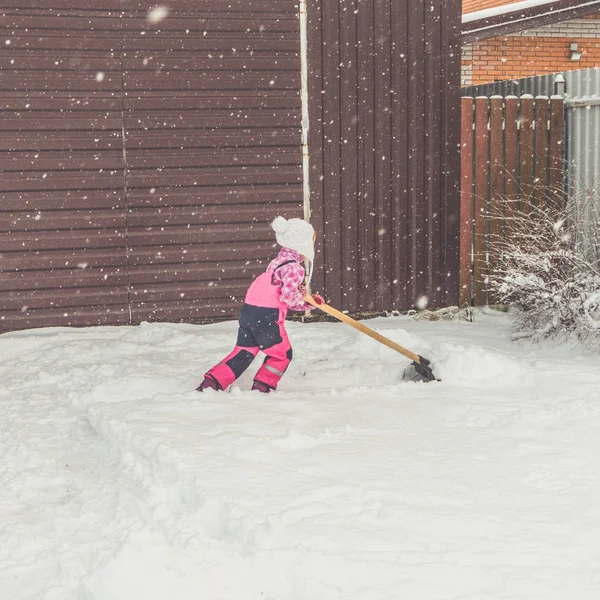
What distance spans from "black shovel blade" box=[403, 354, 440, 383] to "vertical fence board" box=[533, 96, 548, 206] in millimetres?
3381

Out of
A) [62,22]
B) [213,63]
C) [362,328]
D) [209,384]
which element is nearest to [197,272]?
[213,63]

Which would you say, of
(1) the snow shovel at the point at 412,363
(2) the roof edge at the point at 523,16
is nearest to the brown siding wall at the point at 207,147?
(1) the snow shovel at the point at 412,363

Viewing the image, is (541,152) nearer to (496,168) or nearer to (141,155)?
(496,168)

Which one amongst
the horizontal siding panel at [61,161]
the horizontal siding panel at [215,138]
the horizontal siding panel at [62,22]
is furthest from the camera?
the horizontal siding panel at [215,138]

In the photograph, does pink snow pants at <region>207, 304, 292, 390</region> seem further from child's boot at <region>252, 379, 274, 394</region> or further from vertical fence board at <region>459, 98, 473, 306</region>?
vertical fence board at <region>459, 98, 473, 306</region>

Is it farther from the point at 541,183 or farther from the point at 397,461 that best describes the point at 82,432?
the point at 541,183

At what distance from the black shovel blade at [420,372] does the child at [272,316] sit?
78 cm

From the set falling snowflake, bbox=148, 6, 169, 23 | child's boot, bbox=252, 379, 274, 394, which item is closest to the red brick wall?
falling snowflake, bbox=148, 6, 169, 23

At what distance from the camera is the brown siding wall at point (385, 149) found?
834 centimetres

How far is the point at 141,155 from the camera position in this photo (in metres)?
7.97

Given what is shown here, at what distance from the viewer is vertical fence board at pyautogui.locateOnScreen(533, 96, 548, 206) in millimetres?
8609

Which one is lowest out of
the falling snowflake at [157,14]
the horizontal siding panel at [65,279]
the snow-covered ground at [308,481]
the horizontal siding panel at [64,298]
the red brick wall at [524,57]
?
the snow-covered ground at [308,481]

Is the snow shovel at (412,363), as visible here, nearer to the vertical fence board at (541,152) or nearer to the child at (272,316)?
the child at (272,316)

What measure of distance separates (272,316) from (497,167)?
3762 millimetres
